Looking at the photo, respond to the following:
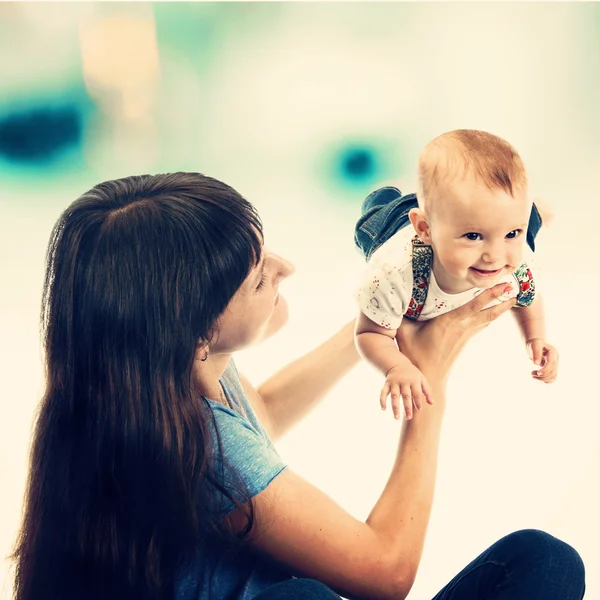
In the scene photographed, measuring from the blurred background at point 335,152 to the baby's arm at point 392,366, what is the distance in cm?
58

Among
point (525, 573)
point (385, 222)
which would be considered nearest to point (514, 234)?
point (385, 222)

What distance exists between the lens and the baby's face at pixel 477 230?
1052 mm

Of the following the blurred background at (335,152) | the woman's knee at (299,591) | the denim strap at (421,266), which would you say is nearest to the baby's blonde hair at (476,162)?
the denim strap at (421,266)

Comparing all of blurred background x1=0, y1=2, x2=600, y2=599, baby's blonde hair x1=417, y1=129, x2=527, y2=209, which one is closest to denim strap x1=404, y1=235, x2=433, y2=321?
baby's blonde hair x1=417, y1=129, x2=527, y2=209

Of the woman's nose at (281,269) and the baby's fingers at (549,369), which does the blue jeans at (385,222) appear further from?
the woman's nose at (281,269)

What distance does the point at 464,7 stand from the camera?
1.85 metres

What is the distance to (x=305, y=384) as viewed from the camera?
4.69 ft

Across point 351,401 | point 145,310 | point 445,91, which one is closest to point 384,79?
point 445,91

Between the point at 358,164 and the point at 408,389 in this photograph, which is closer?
the point at 408,389

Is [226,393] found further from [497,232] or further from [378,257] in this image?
[497,232]

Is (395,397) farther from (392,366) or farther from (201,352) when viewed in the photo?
(201,352)

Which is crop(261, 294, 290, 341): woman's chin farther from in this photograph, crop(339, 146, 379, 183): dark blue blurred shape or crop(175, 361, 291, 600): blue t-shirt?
crop(339, 146, 379, 183): dark blue blurred shape

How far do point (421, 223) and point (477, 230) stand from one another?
0.10 metres

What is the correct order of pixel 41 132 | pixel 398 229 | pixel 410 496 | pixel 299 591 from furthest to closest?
pixel 41 132 < pixel 398 229 < pixel 410 496 < pixel 299 591
